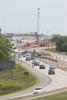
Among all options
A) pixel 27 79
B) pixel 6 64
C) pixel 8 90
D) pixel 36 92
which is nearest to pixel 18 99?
pixel 36 92

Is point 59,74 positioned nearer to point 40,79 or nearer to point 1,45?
point 40,79

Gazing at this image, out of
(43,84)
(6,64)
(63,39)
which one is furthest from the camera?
(63,39)

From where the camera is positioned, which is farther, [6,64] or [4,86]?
[6,64]

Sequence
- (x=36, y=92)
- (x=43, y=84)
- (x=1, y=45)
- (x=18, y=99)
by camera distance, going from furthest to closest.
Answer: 1. (x=1, y=45)
2. (x=43, y=84)
3. (x=36, y=92)
4. (x=18, y=99)

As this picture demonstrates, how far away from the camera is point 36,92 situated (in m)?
44.3

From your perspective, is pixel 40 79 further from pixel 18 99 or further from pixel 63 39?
pixel 63 39

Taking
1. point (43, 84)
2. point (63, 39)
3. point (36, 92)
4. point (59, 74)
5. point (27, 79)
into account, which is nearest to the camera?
point (36, 92)

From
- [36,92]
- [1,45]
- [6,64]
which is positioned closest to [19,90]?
[36,92]

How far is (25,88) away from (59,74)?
20.6 meters

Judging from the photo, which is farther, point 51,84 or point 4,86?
point 51,84

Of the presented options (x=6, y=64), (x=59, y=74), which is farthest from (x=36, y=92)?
(x=59, y=74)

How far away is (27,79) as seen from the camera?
61.2 metres

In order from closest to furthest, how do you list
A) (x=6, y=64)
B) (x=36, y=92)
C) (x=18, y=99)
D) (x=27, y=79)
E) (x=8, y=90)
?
(x=18, y=99)
(x=36, y=92)
(x=8, y=90)
(x=27, y=79)
(x=6, y=64)

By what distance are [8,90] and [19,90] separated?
171 cm
